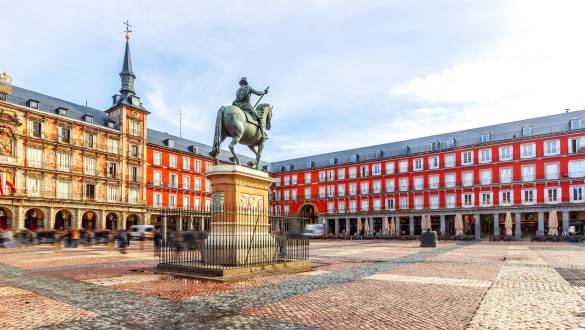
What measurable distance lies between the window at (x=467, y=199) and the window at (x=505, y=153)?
227 inches

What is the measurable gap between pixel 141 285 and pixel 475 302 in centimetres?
718

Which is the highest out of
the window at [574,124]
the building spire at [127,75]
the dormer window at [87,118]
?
the building spire at [127,75]

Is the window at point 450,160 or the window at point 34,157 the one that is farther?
the window at point 450,160

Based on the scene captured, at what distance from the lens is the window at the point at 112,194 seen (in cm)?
4378

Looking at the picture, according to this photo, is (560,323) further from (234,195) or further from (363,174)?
(363,174)

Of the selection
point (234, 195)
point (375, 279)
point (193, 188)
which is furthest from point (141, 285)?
point (193, 188)

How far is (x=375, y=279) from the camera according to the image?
33.4ft

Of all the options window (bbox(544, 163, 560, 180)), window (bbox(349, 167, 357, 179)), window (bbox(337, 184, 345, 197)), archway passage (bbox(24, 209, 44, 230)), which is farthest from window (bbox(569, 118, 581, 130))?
archway passage (bbox(24, 209, 44, 230))

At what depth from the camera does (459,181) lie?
4919 cm

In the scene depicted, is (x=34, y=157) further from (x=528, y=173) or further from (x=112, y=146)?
(x=528, y=173)

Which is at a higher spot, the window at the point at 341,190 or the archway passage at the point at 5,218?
the window at the point at 341,190

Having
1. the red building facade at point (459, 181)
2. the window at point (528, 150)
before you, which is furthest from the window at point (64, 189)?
the window at point (528, 150)

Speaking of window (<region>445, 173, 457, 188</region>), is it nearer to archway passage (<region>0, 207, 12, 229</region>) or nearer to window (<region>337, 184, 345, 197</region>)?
window (<region>337, 184, 345, 197</region>)

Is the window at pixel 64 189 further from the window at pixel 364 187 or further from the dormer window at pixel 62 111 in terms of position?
the window at pixel 364 187
